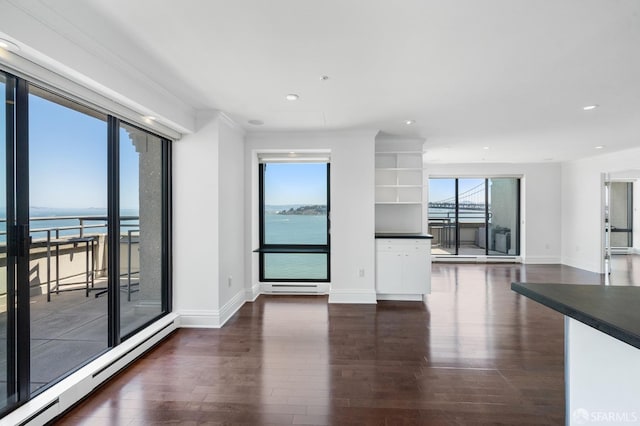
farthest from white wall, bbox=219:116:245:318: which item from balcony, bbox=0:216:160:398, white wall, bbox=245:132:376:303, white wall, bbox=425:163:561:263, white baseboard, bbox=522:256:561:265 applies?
white baseboard, bbox=522:256:561:265

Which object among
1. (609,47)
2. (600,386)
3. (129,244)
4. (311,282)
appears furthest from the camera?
(311,282)

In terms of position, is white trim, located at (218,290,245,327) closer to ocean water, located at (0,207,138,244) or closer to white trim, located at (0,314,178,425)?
white trim, located at (0,314,178,425)

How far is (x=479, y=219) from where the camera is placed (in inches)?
318

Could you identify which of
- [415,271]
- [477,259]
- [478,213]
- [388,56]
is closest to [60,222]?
[388,56]

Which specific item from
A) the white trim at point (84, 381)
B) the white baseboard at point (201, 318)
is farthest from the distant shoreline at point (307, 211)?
the white trim at point (84, 381)

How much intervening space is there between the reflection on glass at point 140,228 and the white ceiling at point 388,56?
0.71 meters

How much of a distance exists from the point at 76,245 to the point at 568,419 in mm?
3324

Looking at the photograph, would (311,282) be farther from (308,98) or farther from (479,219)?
(479,219)

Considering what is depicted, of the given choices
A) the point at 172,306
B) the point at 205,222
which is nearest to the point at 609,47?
the point at 205,222

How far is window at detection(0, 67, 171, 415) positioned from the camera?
6.11ft

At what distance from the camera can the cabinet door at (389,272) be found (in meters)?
4.57

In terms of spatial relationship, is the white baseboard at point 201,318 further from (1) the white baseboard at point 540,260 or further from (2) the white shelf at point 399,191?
(1) the white baseboard at point 540,260

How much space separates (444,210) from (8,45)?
819 centimetres

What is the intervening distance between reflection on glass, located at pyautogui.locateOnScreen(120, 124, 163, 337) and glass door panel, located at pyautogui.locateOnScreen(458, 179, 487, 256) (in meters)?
7.12
